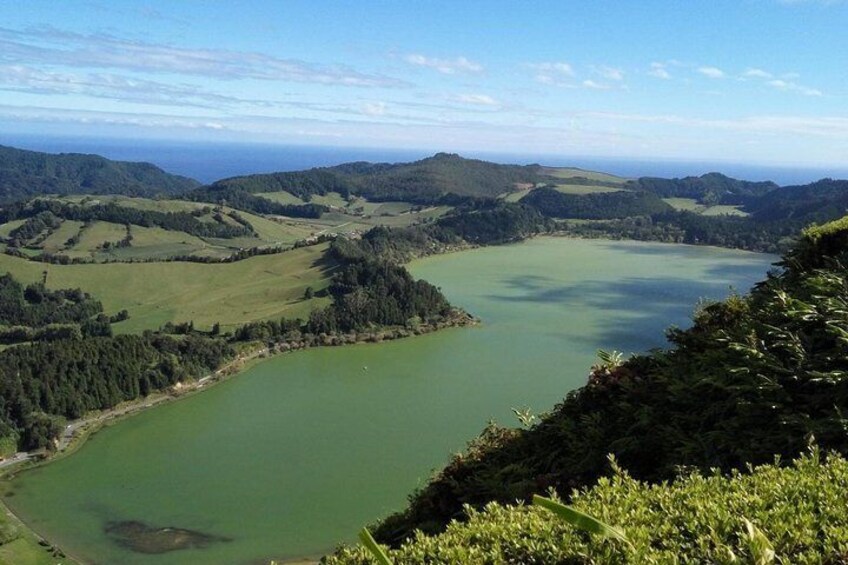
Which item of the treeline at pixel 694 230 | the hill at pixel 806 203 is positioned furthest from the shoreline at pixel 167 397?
the treeline at pixel 694 230

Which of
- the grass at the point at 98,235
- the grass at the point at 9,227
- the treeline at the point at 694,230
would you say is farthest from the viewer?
the treeline at the point at 694,230

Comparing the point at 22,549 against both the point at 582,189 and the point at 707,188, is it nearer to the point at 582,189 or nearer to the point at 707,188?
the point at 582,189

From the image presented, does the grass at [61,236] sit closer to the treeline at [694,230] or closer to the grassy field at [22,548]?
the grassy field at [22,548]

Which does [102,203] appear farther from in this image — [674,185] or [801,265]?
[674,185]

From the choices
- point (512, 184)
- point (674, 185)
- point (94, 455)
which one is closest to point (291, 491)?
point (94, 455)

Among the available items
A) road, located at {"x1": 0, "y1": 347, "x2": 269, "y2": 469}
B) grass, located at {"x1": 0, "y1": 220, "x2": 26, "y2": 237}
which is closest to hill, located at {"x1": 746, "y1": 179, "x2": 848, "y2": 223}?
road, located at {"x1": 0, "y1": 347, "x2": 269, "y2": 469}

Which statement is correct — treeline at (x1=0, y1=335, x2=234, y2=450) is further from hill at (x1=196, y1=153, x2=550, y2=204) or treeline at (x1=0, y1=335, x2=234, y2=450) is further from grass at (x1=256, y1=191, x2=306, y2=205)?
hill at (x1=196, y1=153, x2=550, y2=204)
